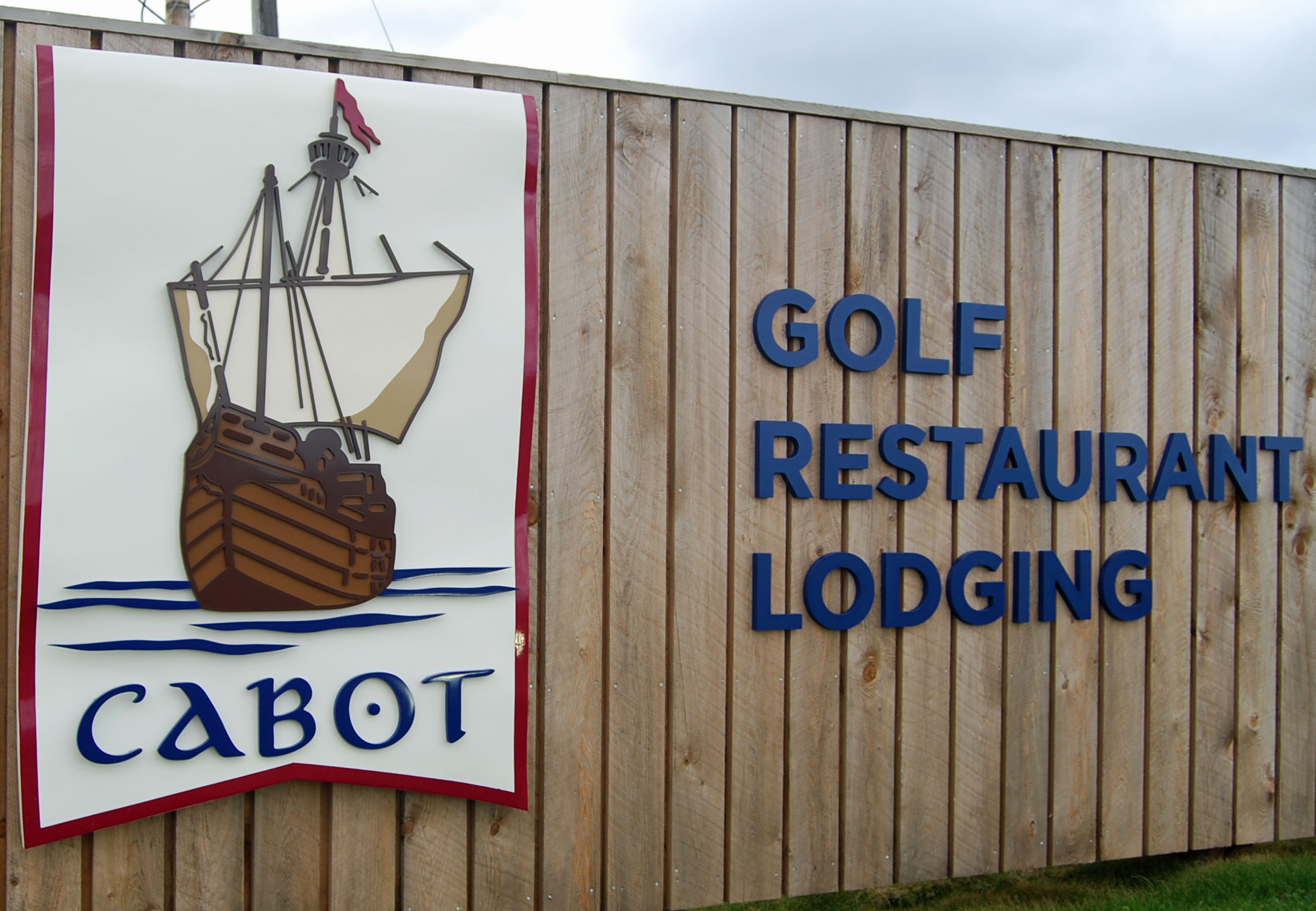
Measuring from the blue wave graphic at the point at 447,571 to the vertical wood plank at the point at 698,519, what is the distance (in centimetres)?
54

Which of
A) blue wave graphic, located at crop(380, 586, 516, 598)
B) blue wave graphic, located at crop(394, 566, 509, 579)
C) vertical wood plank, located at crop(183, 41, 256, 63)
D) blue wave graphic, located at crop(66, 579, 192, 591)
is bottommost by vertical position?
blue wave graphic, located at crop(380, 586, 516, 598)

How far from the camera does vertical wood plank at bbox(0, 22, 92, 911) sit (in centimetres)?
254

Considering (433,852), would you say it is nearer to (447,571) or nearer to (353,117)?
(447,571)

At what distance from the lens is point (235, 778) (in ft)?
8.59

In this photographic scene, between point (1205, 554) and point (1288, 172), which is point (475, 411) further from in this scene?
point (1288, 172)

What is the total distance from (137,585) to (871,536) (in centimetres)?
203

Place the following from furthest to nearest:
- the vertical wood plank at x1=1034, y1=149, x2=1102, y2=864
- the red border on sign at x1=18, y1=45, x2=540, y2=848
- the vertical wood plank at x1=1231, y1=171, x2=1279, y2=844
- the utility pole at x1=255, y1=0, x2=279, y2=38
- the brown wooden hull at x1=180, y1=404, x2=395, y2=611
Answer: the utility pole at x1=255, y1=0, x2=279, y2=38
the vertical wood plank at x1=1231, y1=171, x2=1279, y2=844
the vertical wood plank at x1=1034, y1=149, x2=1102, y2=864
the brown wooden hull at x1=180, y1=404, x2=395, y2=611
the red border on sign at x1=18, y1=45, x2=540, y2=848

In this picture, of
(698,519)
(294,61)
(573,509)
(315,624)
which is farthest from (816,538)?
(294,61)

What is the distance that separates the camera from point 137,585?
2.56 meters

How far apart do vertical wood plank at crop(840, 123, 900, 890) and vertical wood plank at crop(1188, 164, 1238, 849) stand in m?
1.16

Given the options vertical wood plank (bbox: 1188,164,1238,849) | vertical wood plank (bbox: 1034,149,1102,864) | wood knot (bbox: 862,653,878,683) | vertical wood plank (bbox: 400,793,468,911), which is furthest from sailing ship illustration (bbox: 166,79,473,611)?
vertical wood plank (bbox: 1188,164,1238,849)

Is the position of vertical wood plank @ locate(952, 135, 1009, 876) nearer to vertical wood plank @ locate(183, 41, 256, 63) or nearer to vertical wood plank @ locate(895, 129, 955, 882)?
A: vertical wood plank @ locate(895, 129, 955, 882)

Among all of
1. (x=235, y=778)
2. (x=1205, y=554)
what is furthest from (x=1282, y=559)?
(x=235, y=778)

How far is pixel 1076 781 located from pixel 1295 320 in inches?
71.2
